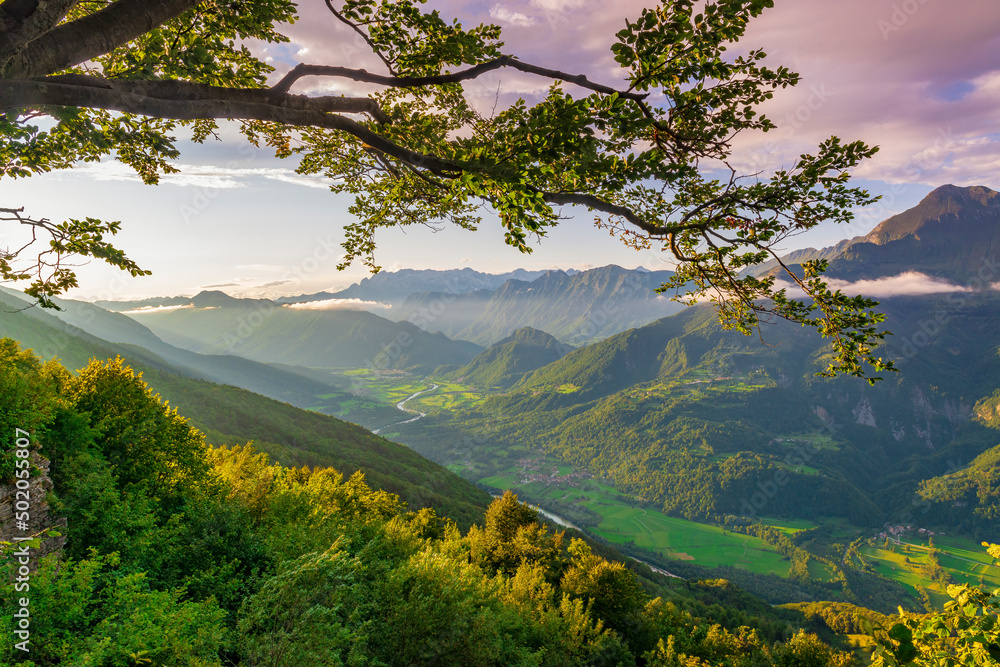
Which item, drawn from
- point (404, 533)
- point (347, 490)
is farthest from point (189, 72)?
point (347, 490)

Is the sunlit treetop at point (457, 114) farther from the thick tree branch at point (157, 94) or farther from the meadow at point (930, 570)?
the meadow at point (930, 570)

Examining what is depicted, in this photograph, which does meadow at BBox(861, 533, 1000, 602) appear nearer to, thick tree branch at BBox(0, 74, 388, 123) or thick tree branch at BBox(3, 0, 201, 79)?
thick tree branch at BBox(0, 74, 388, 123)

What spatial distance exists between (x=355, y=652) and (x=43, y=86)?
57.6 feet

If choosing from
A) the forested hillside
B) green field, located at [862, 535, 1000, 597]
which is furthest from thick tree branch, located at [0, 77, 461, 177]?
green field, located at [862, 535, 1000, 597]

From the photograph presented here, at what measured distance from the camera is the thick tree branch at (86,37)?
5.05m

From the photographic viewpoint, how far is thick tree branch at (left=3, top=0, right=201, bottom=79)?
16.6ft

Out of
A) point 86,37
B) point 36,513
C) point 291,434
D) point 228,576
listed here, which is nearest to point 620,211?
point 86,37

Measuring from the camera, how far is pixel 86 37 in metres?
5.22

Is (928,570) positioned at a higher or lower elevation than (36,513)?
lower

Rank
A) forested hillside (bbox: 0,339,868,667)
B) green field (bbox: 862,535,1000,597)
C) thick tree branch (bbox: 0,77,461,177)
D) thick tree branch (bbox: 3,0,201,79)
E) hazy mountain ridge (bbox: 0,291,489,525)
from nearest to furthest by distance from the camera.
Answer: thick tree branch (bbox: 3,0,201,79), thick tree branch (bbox: 0,77,461,177), forested hillside (bbox: 0,339,868,667), hazy mountain ridge (bbox: 0,291,489,525), green field (bbox: 862,535,1000,597)

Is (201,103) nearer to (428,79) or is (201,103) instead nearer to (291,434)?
(428,79)

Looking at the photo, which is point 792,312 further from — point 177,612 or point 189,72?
point 177,612

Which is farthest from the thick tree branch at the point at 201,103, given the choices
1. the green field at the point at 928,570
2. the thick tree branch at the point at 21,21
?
the green field at the point at 928,570

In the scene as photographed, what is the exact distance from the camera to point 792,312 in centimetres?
712
